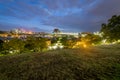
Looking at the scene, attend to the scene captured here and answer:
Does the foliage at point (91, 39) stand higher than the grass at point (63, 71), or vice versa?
the foliage at point (91, 39)

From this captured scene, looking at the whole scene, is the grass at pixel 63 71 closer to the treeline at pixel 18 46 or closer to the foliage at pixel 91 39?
the treeline at pixel 18 46

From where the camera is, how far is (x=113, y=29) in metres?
18.6

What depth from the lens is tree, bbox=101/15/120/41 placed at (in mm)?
18081

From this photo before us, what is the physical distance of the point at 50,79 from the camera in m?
5.38

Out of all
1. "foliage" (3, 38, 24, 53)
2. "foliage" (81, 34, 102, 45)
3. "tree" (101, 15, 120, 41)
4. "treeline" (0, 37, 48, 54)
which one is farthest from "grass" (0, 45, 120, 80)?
"foliage" (81, 34, 102, 45)

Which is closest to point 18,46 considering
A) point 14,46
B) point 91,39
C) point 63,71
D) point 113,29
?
point 14,46

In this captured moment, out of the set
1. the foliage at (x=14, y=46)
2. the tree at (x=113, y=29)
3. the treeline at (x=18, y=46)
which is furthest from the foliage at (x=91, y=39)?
the tree at (x=113, y=29)

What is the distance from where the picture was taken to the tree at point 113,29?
1808cm

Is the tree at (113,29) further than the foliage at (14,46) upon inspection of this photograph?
No

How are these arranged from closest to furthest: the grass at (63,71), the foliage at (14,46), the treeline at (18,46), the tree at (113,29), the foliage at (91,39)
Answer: the grass at (63,71) → the tree at (113,29) → the foliage at (14,46) → the treeline at (18,46) → the foliage at (91,39)

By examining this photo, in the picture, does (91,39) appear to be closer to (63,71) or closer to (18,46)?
(18,46)

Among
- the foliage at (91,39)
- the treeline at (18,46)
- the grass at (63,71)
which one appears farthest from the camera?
the foliage at (91,39)

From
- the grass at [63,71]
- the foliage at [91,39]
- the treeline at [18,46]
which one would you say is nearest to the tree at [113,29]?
the grass at [63,71]

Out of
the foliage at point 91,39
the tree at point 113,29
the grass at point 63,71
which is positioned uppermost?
the tree at point 113,29
